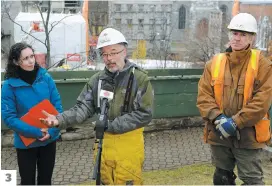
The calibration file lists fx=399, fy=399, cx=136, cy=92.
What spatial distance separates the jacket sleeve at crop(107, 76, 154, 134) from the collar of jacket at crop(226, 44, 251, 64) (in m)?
0.75

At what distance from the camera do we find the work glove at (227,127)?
3129 millimetres

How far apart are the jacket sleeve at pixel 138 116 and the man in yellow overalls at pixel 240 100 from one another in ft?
1.75

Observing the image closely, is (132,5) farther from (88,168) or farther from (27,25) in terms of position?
(88,168)

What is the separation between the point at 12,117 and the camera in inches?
139

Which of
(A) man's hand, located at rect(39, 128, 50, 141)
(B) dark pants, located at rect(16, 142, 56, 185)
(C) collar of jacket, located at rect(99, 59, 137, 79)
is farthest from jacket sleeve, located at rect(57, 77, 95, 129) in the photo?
(B) dark pants, located at rect(16, 142, 56, 185)

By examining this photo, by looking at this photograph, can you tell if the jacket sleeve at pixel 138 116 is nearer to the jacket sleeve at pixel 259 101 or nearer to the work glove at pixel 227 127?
the work glove at pixel 227 127

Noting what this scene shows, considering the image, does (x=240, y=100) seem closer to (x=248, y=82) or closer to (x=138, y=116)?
(x=248, y=82)

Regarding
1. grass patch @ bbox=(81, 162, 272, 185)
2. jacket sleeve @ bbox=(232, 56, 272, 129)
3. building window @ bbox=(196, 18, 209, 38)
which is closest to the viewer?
jacket sleeve @ bbox=(232, 56, 272, 129)

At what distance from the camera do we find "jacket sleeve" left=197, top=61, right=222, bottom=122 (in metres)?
3.27

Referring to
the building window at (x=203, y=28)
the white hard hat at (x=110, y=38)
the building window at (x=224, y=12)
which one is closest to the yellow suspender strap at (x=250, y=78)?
the white hard hat at (x=110, y=38)

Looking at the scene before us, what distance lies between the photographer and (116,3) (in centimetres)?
1284

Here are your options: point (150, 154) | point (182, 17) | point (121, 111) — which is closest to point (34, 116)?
point (121, 111)

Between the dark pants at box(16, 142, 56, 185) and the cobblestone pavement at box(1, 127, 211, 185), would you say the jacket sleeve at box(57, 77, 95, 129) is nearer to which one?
the dark pants at box(16, 142, 56, 185)

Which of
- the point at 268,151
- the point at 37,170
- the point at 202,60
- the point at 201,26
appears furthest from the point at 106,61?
the point at 201,26
